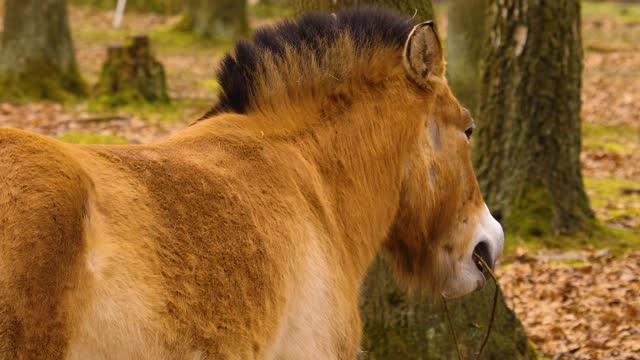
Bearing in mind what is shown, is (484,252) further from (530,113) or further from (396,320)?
(530,113)

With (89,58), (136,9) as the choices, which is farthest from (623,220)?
(136,9)

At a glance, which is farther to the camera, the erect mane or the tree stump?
the tree stump

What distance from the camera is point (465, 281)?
5.14 metres

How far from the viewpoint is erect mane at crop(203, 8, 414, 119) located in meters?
4.54

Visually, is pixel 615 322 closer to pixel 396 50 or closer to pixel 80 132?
pixel 396 50

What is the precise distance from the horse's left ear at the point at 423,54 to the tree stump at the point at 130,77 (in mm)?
10683

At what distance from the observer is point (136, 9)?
1165 inches

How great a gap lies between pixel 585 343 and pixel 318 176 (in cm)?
371

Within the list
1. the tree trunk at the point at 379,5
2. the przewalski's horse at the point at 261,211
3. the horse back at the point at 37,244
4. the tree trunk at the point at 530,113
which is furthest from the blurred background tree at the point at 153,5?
the horse back at the point at 37,244

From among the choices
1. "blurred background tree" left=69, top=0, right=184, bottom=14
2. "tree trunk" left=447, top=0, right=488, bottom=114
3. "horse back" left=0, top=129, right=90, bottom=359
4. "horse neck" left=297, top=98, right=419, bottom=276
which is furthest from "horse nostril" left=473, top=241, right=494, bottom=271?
"blurred background tree" left=69, top=0, right=184, bottom=14

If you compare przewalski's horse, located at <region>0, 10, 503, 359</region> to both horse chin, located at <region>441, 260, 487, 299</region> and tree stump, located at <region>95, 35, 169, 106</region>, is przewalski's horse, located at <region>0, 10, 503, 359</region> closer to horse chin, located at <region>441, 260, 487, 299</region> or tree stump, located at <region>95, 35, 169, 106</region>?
horse chin, located at <region>441, 260, 487, 299</region>

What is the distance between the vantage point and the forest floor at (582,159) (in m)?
7.84

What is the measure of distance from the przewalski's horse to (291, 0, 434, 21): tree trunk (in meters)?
1.23

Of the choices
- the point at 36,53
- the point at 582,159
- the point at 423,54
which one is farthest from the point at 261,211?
the point at 36,53
